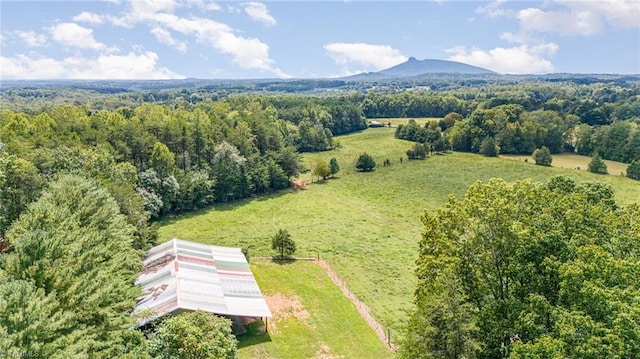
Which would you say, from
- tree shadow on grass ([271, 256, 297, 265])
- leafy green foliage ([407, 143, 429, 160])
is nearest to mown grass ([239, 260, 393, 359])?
tree shadow on grass ([271, 256, 297, 265])

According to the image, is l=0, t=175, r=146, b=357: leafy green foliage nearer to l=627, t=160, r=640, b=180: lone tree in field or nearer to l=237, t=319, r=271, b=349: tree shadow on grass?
l=237, t=319, r=271, b=349: tree shadow on grass

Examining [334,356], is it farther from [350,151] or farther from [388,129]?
[388,129]

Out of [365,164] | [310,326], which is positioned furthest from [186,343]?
[365,164]

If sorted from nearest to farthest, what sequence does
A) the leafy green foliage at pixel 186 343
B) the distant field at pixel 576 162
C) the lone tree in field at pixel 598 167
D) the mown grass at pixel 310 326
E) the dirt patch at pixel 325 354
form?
the leafy green foliage at pixel 186 343, the dirt patch at pixel 325 354, the mown grass at pixel 310 326, the lone tree in field at pixel 598 167, the distant field at pixel 576 162

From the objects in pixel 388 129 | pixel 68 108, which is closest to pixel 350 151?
pixel 388 129

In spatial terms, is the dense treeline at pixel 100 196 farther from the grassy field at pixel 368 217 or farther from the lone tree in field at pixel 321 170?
the grassy field at pixel 368 217

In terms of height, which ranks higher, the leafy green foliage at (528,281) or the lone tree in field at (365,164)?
the leafy green foliage at (528,281)

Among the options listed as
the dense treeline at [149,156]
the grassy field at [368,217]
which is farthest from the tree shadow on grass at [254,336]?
the dense treeline at [149,156]

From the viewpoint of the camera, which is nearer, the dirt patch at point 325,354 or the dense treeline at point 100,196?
the dense treeline at point 100,196
